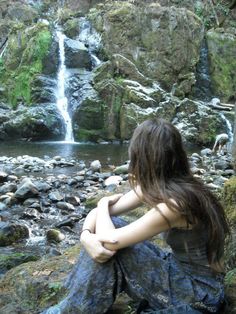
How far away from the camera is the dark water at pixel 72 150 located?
11750 millimetres

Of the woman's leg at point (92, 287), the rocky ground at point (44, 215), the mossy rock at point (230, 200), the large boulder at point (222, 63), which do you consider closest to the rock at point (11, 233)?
the rocky ground at point (44, 215)

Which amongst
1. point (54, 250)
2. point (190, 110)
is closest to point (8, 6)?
point (190, 110)

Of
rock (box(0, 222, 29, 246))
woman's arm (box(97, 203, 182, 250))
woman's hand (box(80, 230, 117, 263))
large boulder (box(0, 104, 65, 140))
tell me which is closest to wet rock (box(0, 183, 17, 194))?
rock (box(0, 222, 29, 246))

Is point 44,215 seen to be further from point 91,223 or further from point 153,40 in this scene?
point 153,40

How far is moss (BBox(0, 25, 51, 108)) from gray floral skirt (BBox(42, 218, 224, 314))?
1384cm

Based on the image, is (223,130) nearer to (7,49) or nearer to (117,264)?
(7,49)

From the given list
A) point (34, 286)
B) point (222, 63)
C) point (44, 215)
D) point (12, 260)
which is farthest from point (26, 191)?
point (222, 63)

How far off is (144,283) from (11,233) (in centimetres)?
362

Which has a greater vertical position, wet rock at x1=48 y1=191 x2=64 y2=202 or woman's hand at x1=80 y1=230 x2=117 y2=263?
woman's hand at x1=80 y1=230 x2=117 y2=263

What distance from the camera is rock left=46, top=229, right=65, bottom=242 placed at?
557cm

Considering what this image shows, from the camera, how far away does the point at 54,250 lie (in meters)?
5.05

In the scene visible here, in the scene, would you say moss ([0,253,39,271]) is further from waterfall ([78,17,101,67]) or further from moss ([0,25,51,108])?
waterfall ([78,17,101,67])

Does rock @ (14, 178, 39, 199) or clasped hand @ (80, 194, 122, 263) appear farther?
rock @ (14, 178, 39, 199)

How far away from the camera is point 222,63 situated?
1723 cm
